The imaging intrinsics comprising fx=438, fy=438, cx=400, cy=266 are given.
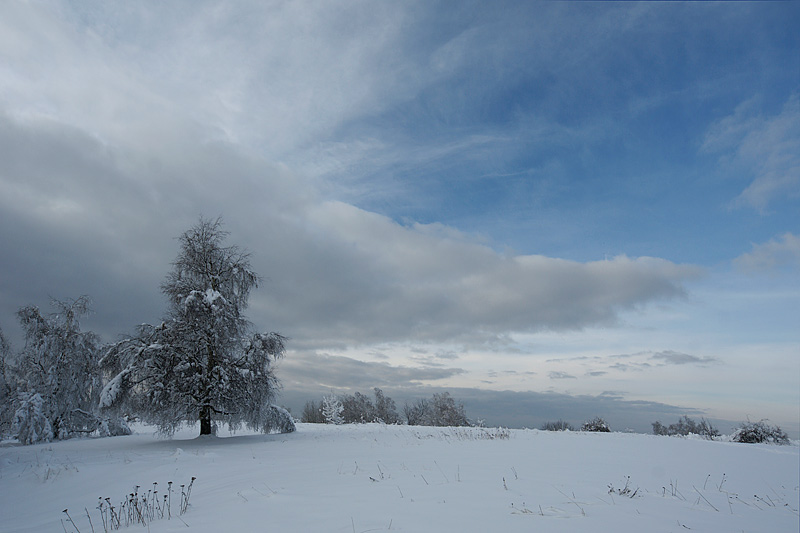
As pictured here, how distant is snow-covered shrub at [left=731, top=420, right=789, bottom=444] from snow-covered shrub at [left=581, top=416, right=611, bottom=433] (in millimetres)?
6632

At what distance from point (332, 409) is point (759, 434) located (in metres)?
55.1

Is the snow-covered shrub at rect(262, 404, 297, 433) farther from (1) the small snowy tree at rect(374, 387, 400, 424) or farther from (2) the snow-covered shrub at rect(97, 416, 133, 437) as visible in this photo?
(1) the small snowy tree at rect(374, 387, 400, 424)

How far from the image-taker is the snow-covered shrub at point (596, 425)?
90.4 ft

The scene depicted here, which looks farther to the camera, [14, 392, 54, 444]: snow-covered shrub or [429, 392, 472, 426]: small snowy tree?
[429, 392, 472, 426]: small snowy tree

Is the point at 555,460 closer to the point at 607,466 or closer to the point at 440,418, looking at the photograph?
the point at 607,466

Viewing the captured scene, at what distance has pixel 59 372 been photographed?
2109 cm

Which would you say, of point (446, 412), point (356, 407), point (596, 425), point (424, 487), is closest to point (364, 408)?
point (356, 407)

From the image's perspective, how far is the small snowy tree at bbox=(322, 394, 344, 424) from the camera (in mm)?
65625

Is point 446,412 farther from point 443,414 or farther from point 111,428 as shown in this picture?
point 111,428

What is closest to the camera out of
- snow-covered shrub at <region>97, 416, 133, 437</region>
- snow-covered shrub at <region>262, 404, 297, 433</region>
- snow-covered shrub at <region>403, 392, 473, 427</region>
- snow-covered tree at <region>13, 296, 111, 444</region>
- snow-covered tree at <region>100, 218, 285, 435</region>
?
snow-covered tree at <region>100, 218, 285, 435</region>

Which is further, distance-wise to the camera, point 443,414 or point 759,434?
point 443,414

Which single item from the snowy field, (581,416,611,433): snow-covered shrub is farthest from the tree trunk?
(581,416,611,433): snow-covered shrub

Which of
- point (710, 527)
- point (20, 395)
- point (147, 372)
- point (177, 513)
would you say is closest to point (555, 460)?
point (710, 527)

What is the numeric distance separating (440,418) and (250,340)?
4829cm
